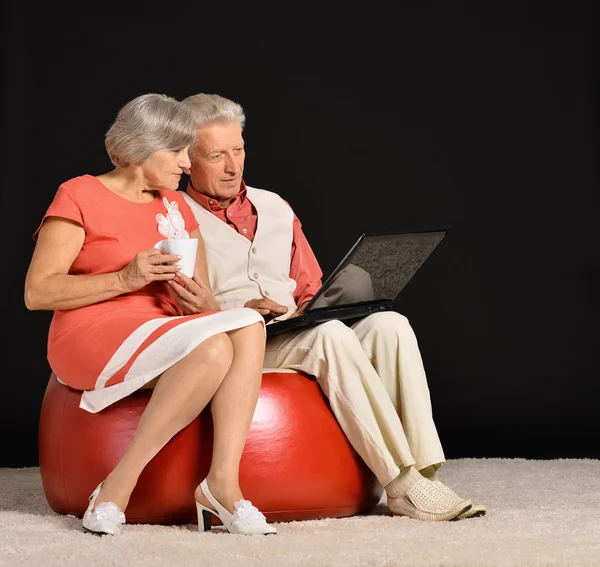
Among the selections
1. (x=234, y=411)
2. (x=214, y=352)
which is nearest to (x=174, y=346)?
(x=214, y=352)

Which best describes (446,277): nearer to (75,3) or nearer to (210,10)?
A: (210,10)

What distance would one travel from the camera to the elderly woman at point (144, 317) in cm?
284

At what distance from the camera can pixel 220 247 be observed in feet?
11.7

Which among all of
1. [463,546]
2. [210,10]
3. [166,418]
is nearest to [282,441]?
[166,418]

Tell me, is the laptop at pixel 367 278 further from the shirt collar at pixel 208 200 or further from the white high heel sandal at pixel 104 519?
the white high heel sandal at pixel 104 519

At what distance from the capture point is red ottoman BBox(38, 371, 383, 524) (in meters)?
2.98

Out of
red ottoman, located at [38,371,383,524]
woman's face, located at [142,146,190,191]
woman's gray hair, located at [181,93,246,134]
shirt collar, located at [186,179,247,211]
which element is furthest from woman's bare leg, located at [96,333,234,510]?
→ woman's gray hair, located at [181,93,246,134]

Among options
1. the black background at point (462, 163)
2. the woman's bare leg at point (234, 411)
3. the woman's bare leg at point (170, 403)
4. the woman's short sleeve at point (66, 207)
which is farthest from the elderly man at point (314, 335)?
the black background at point (462, 163)

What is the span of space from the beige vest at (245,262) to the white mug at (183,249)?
510 millimetres

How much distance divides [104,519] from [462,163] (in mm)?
2622

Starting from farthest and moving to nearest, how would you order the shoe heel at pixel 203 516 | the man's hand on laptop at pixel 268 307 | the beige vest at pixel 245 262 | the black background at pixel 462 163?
the black background at pixel 462 163 → the beige vest at pixel 245 262 → the man's hand on laptop at pixel 268 307 → the shoe heel at pixel 203 516

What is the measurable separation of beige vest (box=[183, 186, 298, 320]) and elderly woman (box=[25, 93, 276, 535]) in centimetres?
18

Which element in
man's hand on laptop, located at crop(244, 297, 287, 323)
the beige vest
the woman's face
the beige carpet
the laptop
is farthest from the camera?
the beige vest

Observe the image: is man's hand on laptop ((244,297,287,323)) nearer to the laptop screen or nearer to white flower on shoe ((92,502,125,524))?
the laptop screen
